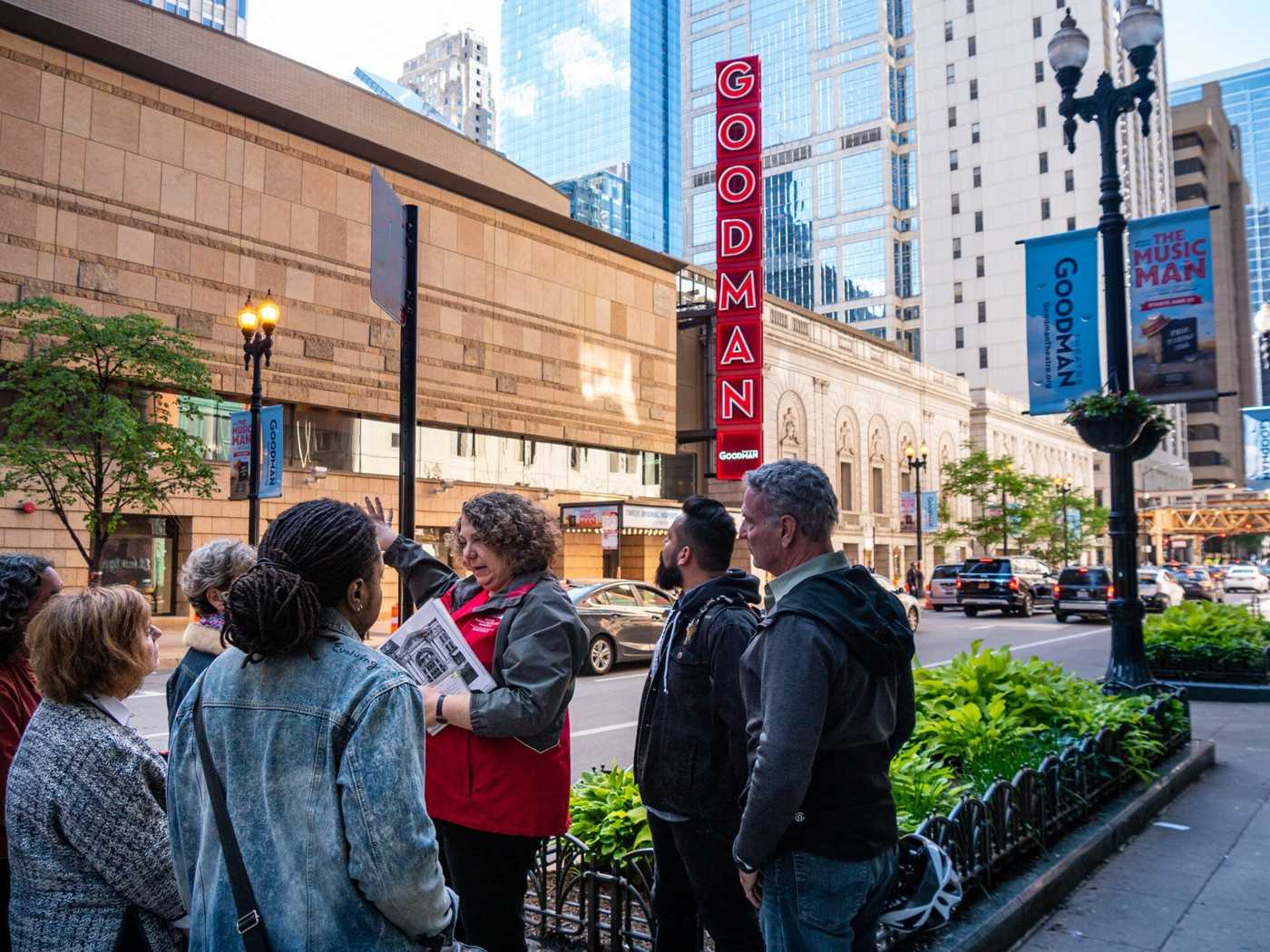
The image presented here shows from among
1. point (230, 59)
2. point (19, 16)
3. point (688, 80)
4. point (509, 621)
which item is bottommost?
point (509, 621)

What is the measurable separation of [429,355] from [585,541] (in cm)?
921

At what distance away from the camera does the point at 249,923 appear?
2014 millimetres

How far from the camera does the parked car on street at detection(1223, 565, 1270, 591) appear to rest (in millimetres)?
54709

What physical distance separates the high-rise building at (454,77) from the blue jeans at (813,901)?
184 metres

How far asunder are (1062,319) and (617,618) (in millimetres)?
9046

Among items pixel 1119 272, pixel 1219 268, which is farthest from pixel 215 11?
pixel 1219 268

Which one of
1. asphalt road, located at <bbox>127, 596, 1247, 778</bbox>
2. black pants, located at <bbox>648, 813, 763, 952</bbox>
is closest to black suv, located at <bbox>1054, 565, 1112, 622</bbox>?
asphalt road, located at <bbox>127, 596, 1247, 778</bbox>

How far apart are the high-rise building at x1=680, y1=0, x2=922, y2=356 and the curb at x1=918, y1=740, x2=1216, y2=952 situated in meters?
92.4

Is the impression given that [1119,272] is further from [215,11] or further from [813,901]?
[215,11]

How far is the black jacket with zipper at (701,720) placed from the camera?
3365 millimetres

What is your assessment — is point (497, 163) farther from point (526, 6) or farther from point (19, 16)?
point (526, 6)

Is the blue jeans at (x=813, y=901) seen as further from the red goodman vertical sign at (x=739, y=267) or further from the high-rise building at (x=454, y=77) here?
the high-rise building at (x=454, y=77)

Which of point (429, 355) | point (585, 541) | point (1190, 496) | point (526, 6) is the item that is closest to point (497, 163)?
point (429, 355)

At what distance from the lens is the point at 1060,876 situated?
5.39 meters
